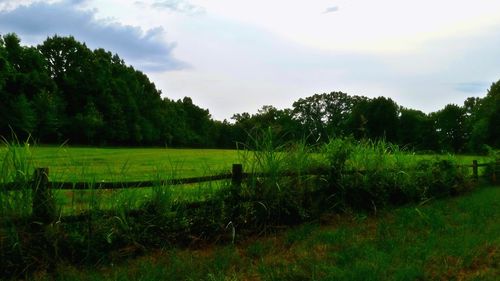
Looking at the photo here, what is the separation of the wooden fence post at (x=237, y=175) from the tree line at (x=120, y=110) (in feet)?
101

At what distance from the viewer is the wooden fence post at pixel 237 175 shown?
278 inches

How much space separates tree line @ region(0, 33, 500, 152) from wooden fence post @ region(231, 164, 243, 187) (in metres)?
30.9

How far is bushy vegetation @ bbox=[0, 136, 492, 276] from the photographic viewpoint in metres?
5.08

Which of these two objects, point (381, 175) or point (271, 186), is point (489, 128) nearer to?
point (381, 175)

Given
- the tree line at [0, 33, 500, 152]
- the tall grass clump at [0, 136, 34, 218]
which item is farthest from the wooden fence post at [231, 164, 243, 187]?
the tree line at [0, 33, 500, 152]

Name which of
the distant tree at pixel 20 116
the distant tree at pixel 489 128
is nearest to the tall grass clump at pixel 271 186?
the distant tree at pixel 20 116

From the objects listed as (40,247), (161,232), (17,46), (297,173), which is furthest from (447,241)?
(17,46)

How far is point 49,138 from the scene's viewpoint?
172 feet

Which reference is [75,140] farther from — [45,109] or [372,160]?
[372,160]

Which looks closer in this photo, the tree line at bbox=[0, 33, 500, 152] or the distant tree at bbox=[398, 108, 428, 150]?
the tree line at bbox=[0, 33, 500, 152]

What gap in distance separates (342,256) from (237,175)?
88.0 inches

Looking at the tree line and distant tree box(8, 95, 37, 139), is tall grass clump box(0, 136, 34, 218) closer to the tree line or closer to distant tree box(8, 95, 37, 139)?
the tree line

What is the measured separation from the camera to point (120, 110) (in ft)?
193

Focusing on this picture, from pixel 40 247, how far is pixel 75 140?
52.2 m
